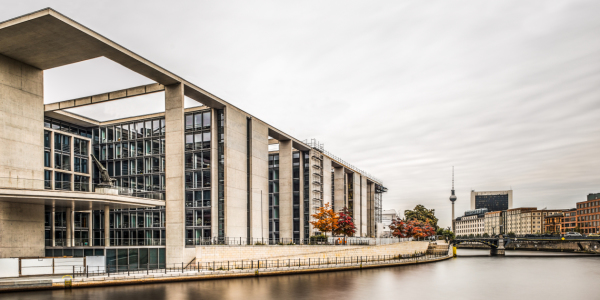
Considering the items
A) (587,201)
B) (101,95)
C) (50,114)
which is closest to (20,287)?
(101,95)

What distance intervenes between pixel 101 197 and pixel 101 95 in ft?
51.5

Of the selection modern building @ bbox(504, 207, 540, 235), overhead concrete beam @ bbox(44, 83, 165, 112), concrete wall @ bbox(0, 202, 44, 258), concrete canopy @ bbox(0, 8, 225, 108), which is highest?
concrete canopy @ bbox(0, 8, 225, 108)

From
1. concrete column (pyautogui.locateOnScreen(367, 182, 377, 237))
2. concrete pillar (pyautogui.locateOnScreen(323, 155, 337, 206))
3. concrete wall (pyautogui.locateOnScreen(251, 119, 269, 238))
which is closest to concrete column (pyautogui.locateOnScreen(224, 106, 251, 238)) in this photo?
concrete wall (pyautogui.locateOnScreen(251, 119, 269, 238))

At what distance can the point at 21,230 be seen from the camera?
34594 mm

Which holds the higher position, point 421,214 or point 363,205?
point 363,205

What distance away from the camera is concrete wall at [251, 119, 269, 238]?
5284cm

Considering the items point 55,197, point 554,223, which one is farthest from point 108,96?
point 554,223

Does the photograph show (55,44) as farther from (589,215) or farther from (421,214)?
(589,215)

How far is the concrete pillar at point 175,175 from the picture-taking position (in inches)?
1613

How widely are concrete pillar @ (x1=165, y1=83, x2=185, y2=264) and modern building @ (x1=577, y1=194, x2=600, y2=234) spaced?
14805cm

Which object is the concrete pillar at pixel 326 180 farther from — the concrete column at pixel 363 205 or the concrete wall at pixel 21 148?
the concrete wall at pixel 21 148

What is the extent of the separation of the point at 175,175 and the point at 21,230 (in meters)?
12.5

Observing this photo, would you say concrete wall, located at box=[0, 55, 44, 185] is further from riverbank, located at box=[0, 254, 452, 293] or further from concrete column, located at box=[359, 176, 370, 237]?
concrete column, located at box=[359, 176, 370, 237]

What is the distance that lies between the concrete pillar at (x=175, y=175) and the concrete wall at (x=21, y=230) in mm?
10010
